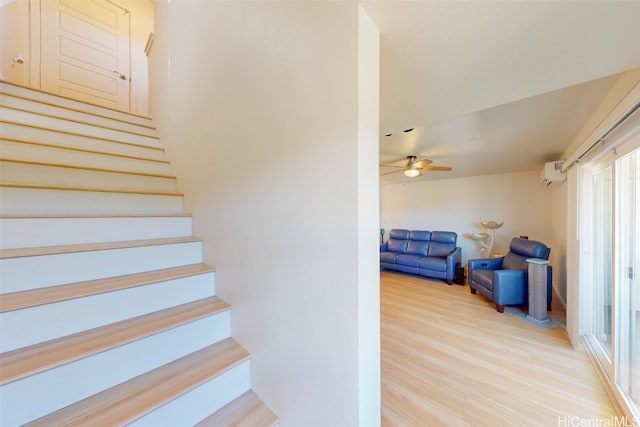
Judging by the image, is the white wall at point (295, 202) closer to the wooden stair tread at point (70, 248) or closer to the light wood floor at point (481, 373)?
the wooden stair tread at point (70, 248)

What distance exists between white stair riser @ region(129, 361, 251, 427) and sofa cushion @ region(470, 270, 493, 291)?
3.46 m

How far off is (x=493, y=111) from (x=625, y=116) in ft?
2.74

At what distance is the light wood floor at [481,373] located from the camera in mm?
1494

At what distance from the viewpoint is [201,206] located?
1748 mm

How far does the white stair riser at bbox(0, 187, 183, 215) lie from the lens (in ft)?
4.44

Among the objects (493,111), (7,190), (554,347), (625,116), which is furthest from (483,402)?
(7,190)

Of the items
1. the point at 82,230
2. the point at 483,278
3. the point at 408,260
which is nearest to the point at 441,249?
the point at 408,260

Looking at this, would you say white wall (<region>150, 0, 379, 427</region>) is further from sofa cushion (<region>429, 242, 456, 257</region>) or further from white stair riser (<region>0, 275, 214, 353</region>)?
sofa cushion (<region>429, 242, 456, 257</region>)

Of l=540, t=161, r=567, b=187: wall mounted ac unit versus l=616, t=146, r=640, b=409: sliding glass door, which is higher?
l=540, t=161, r=567, b=187: wall mounted ac unit

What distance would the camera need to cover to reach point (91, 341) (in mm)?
1021

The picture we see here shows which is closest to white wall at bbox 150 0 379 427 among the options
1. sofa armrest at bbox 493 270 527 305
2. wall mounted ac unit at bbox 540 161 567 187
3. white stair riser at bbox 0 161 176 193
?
white stair riser at bbox 0 161 176 193

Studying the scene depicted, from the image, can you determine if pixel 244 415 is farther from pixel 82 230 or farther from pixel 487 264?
pixel 487 264

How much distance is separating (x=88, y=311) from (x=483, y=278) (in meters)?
4.28

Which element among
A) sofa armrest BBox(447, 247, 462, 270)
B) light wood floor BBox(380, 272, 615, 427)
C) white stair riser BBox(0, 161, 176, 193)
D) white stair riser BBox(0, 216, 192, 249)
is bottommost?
light wood floor BBox(380, 272, 615, 427)
